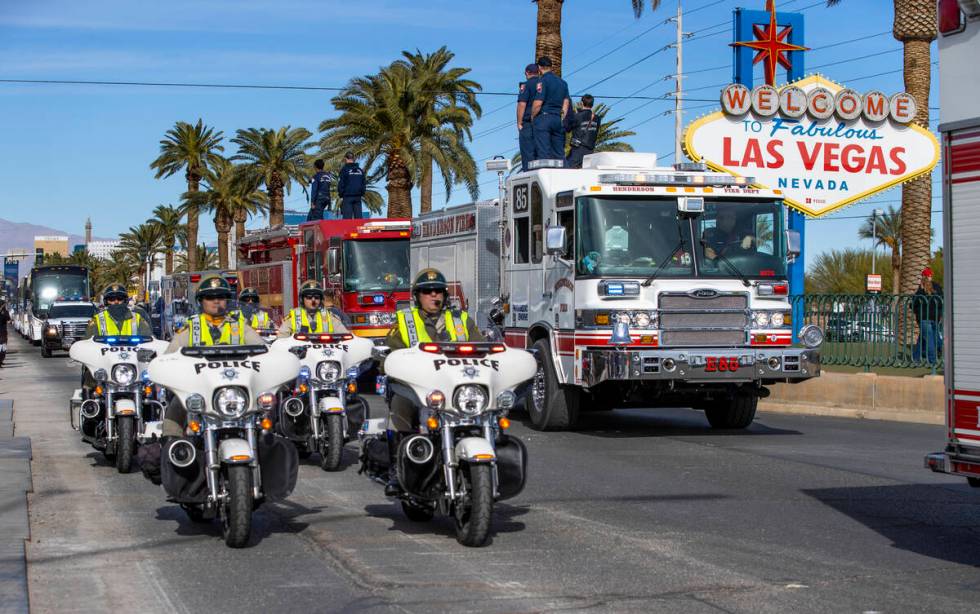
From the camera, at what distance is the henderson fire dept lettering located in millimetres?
24141

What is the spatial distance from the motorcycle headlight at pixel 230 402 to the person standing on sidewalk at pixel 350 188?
19528 mm

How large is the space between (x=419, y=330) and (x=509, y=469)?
3.94 ft

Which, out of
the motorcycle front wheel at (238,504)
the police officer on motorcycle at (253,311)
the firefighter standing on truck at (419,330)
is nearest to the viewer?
the motorcycle front wheel at (238,504)

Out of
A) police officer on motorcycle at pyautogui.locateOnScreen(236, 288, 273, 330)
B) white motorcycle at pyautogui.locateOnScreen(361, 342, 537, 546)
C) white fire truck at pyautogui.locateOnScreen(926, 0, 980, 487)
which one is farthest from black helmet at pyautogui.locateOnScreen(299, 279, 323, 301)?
white fire truck at pyautogui.locateOnScreen(926, 0, 980, 487)

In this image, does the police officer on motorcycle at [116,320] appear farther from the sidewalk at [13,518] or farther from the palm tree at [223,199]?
the palm tree at [223,199]

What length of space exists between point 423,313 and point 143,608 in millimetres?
3091

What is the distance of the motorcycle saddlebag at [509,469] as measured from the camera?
326 inches

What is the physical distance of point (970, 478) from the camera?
7.90m

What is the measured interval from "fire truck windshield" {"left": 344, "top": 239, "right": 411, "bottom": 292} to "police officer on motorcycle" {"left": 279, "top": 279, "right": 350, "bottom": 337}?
11043mm

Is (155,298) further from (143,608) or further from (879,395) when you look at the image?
(143,608)

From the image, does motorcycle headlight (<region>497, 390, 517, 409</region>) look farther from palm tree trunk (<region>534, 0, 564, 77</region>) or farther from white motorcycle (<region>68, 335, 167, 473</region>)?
palm tree trunk (<region>534, 0, 564, 77</region>)

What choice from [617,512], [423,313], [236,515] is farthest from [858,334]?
[236,515]

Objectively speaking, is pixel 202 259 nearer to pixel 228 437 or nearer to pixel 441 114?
pixel 441 114

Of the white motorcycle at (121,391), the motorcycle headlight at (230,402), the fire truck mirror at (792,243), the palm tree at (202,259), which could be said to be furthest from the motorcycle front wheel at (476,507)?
the palm tree at (202,259)
